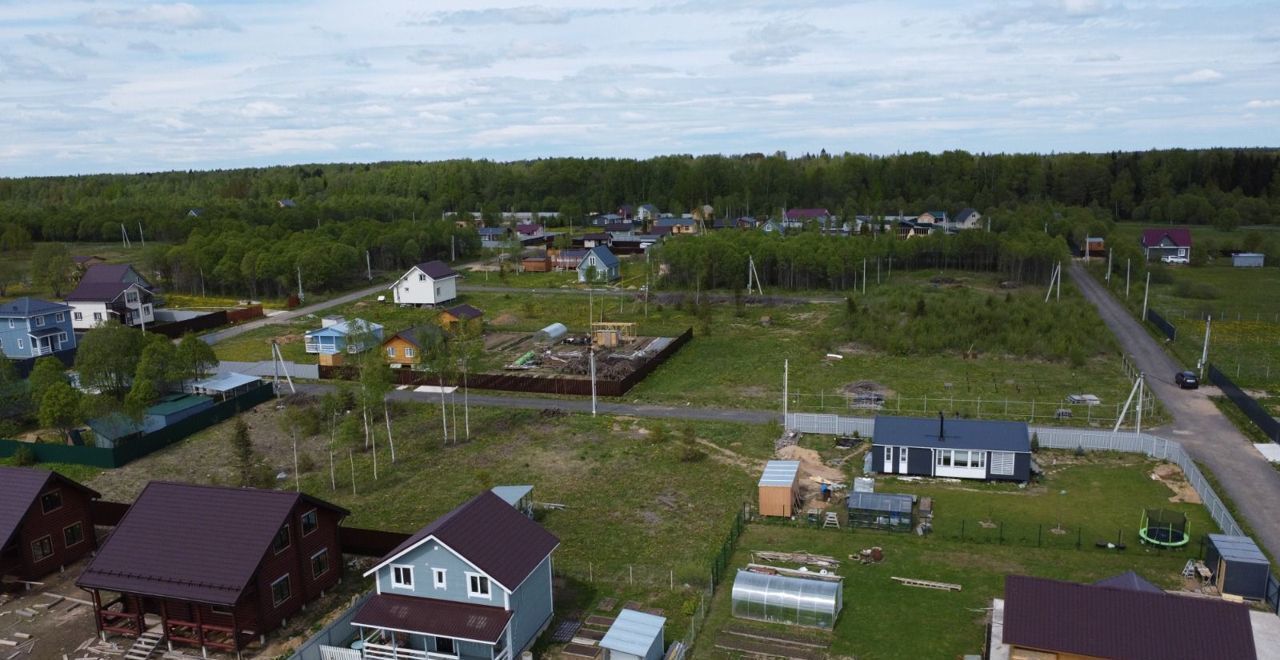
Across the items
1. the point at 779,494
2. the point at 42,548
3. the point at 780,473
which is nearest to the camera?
the point at 42,548

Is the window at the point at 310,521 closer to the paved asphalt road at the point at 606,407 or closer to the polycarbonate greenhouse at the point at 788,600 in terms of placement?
the polycarbonate greenhouse at the point at 788,600

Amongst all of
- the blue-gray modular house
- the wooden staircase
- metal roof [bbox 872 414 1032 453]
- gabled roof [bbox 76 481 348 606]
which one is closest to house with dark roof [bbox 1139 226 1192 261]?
metal roof [bbox 872 414 1032 453]

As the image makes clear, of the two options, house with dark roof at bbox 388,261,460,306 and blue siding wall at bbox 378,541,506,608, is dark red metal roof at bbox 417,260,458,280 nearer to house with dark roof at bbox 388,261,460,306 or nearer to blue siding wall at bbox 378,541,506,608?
house with dark roof at bbox 388,261,460,306

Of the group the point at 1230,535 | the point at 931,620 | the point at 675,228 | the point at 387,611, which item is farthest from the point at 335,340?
the point at 675,228

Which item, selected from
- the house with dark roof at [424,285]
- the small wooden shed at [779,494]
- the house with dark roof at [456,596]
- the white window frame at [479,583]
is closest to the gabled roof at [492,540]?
the house with dark roof at [456,596]

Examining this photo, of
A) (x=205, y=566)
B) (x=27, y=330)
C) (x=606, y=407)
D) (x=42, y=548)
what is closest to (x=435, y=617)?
(x=205, y=566)

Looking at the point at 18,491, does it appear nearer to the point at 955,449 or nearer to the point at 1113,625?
the point at 1113,625
